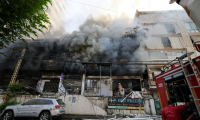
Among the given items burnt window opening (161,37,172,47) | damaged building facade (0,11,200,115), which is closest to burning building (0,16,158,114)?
damaged building facade (0,11,200,115)

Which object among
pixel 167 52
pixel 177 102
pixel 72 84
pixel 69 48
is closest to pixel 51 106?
pixel 177 102

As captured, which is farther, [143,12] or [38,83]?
[143,12]

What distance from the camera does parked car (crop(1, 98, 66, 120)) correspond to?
567cm

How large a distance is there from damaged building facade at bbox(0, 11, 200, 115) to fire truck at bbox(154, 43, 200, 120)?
9.49 m

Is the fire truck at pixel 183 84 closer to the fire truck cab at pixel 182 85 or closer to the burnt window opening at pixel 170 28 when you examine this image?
the fire truck cab at pixel 182 85

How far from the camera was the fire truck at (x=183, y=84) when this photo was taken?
2.70 m

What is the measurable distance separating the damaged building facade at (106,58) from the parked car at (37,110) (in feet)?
24.2

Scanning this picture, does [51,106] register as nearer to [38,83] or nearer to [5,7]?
[5,7]

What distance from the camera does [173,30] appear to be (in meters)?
18.6

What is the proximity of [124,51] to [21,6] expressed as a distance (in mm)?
16359

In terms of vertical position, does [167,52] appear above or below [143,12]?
below

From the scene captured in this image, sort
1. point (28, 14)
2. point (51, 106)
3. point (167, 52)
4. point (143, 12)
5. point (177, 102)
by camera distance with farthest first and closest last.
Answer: point (143, 12)
point (167, 52)
point (51, 106)
point (177, 102)
point (28, 14)

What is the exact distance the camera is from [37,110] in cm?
580

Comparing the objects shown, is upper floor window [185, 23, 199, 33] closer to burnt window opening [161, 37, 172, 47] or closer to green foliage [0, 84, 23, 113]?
burnt window opening [161, 37, 172, 47]
